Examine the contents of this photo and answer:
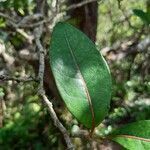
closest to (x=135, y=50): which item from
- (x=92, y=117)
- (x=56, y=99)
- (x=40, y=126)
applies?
(x=56, y=99)

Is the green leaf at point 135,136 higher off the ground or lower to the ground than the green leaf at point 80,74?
lower

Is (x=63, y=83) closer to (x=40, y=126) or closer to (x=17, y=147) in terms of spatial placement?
(x=40, y=126)

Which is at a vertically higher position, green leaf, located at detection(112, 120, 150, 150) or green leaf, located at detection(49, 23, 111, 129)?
green leaf, located at detection(49, 23, 111, 129)

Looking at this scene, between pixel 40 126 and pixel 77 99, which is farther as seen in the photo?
pixel 40 126

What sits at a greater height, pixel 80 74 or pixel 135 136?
pixel 80 74
